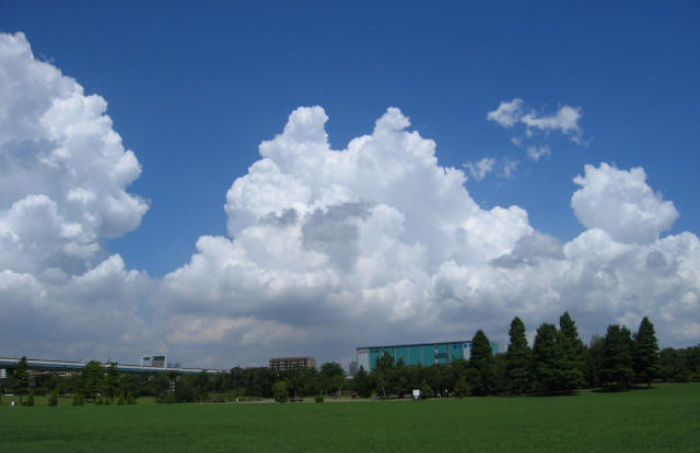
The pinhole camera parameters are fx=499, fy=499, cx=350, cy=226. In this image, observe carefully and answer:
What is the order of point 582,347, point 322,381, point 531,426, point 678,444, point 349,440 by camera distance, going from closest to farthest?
point 678,444, point 349,440, point 531,426, point 582,347, point 322,381

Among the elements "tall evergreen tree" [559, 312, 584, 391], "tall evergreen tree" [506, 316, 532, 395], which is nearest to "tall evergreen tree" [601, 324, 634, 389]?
"tall evergreen tree" [559, 312, 584, 391]

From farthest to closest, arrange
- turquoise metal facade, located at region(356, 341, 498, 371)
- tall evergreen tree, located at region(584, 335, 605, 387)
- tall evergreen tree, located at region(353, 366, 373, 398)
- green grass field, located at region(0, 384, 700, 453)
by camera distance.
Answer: turquoise metal facade, located at region(356, 341, 498, 371) < tall evergreen tree, located at region(353, 366, 373, 398) < tall evergreen tree, located at region(584, 335, 605, 387) < green grass field, located at region(0, 384, 700, 453)

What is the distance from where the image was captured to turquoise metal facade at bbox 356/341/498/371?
15762 centimetres

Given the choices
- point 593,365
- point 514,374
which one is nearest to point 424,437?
point 514,374

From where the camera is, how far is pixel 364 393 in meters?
99.6

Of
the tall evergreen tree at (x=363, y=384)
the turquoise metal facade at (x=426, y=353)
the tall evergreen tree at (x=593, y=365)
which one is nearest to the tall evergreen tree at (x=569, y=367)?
the tall evergreen tree at (x=593, y=365)

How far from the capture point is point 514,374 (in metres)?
68.1

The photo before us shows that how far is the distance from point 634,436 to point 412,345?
499 feet

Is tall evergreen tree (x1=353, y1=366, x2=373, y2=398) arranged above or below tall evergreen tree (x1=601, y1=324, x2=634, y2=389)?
below

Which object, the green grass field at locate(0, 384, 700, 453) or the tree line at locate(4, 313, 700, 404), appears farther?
the tree line at locate(4, 313, 700, 404)

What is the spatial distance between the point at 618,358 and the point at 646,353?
461 cm

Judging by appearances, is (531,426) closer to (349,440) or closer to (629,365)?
(349,440)

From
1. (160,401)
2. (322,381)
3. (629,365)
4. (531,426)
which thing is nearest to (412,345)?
(322,381)

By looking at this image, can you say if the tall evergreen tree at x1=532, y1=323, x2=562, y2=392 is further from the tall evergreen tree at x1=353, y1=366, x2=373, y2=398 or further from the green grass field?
the tall evergreen tree at x1=353, y1=366, x2=373, y2=398
